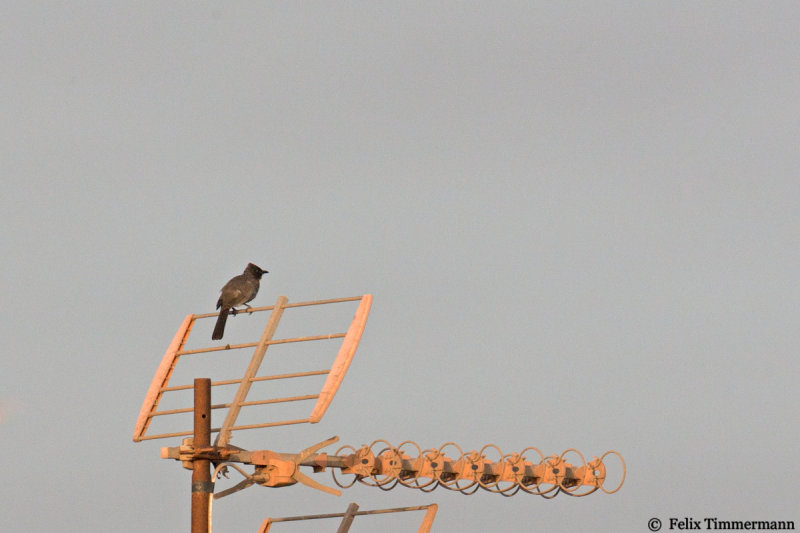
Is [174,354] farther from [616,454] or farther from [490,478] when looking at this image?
[616,454]

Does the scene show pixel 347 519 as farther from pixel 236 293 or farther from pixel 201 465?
pixel 236 293

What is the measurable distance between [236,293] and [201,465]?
19.8 ft

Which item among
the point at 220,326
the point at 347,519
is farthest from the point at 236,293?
the point at 347,519

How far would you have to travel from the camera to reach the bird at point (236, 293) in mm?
22547

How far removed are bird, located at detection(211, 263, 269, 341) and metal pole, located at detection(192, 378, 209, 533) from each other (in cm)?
469

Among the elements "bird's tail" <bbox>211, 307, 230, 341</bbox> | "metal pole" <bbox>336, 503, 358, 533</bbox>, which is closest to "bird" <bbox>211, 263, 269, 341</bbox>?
"bird's tail" <bbox>211, 307, 230, 341</bbox>

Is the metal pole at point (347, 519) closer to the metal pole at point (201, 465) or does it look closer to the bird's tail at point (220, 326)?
the metal pole at point (201, 465)

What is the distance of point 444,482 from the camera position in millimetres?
20344

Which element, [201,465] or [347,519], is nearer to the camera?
[201,465]

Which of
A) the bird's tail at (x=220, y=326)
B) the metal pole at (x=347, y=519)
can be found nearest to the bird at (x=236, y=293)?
the bird's tail at (x=220, y=326)

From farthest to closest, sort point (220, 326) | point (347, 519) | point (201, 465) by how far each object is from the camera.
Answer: point (220, 326), point (347, 519), point (201, 465)

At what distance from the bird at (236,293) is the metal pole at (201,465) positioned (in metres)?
4.69

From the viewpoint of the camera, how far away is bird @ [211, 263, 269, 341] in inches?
888

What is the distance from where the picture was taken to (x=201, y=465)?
1764cm
